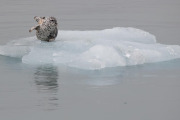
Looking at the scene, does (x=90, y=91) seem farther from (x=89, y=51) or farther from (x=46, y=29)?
(x=46, y=29)

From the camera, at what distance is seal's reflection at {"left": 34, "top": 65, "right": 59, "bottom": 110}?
9655 millimetres

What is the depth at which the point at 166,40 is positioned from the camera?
14.5 metres

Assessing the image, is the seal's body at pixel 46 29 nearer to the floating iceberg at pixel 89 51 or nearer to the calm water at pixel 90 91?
the floating iceberg at pixel 89 51

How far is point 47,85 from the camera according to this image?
35.2ft

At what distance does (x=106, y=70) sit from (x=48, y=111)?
8.33 feet

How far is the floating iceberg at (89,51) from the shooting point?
38.9 ft

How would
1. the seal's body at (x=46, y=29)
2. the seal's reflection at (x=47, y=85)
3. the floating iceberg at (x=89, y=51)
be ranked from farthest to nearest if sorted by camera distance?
1. the seal's body at (x=46, y=29)
2. the floating iceberg at (x=89, y=51)
3. the seal's reflection at (x=47, y=85)

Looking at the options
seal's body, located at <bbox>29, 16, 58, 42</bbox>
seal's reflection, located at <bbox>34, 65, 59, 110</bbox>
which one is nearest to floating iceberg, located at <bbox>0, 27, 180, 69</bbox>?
seal's body, located at <bbox>29, 16, 58, 42</bbox>

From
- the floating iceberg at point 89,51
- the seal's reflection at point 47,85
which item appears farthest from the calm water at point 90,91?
the floating iceberg at point 89,51

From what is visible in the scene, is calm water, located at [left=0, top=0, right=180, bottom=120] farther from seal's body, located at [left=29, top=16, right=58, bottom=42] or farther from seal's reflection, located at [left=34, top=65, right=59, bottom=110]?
seal's body, located at [left=29, top=16, right=58, bottom=42]

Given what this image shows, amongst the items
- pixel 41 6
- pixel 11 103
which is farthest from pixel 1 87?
pixel 41 6

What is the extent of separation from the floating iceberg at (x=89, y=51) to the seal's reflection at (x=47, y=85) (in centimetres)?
39

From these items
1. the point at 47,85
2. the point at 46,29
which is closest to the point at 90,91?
the point at 47,85

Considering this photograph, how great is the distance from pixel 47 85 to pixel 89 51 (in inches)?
61.3
